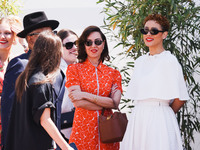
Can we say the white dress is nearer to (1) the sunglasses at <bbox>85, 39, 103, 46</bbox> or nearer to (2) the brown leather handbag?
(2) the brown leather handbag

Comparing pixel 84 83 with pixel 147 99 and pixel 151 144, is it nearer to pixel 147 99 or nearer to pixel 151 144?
pixel 147 99

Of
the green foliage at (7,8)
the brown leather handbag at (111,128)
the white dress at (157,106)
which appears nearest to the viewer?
the white dress at (157,106)

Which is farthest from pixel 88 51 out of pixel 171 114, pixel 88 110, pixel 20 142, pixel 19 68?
pixel 20 142

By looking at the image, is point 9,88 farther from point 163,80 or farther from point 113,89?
point 163,80

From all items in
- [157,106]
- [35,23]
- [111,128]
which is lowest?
[111,128]

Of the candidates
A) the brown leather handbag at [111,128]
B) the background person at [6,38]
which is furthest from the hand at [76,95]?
the background person at [6,38]

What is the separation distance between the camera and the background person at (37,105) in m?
2.74

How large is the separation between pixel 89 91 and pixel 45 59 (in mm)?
1004

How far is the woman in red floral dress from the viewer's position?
3.71 m

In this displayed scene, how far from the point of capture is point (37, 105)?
108 inches

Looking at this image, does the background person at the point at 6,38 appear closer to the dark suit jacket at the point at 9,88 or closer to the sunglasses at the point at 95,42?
the dark suit jacket at the point at 9,88

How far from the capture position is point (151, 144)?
136 inches

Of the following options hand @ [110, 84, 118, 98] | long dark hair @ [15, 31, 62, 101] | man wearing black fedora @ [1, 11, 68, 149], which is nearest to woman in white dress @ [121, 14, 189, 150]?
hand @ [110, 84, 118, 98]

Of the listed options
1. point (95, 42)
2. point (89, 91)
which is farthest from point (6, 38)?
point (89, 91)
